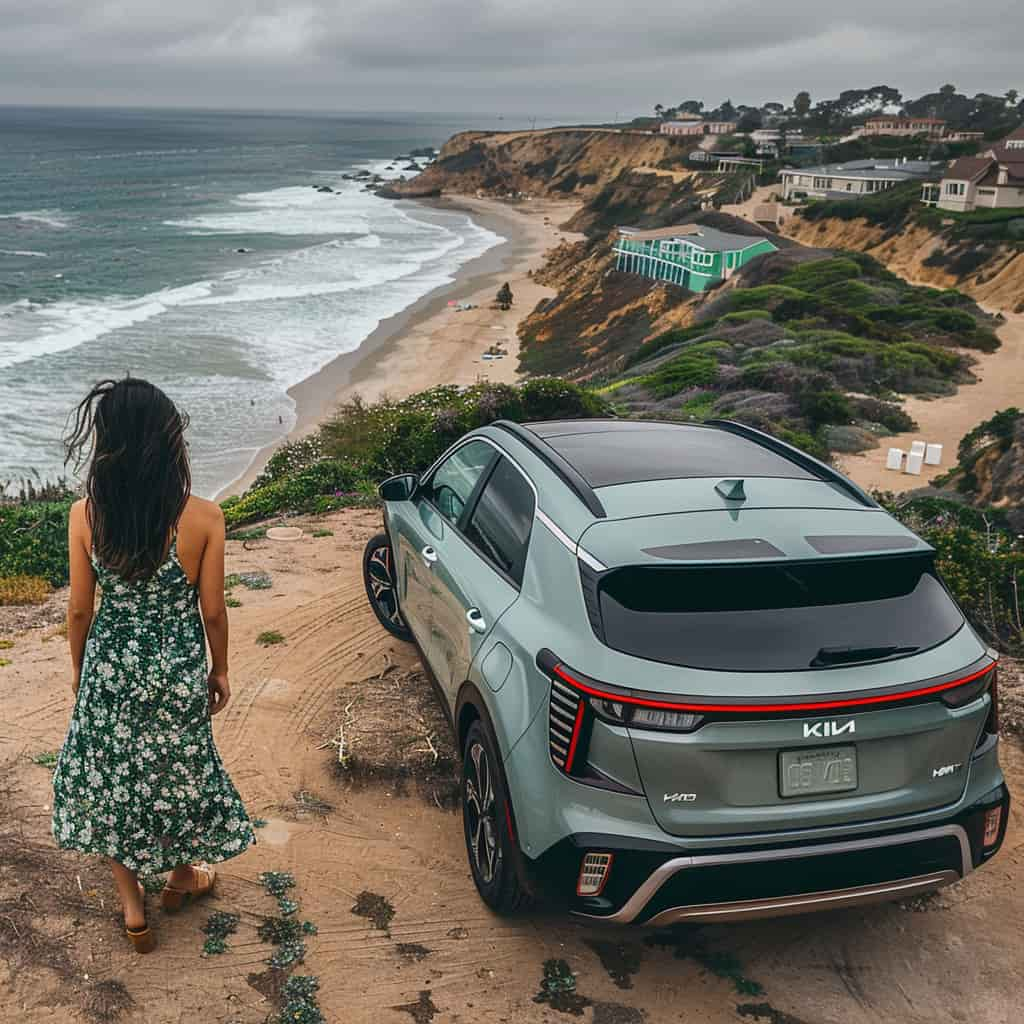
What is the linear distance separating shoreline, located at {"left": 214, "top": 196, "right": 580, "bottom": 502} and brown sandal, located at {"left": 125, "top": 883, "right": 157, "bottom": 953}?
14.8 metres

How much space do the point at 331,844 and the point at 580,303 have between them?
149 feet

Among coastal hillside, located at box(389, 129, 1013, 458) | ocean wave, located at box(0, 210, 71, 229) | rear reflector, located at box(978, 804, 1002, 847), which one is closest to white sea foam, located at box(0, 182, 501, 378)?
coastal hillside, located at box(389, 129, 1013, 458)

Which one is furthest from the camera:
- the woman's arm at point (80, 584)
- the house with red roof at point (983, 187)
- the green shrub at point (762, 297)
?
the house with red roof at point (983, 187)

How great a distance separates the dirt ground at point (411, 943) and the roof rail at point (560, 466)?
1.68 m

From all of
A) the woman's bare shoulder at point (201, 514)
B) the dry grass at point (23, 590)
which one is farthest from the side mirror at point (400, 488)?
the dry grass at point (23, 590)

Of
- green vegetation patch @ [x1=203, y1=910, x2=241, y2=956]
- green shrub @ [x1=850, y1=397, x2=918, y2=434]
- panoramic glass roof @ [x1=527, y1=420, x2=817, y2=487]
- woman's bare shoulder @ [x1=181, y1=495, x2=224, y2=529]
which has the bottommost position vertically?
green shrub @ [x1=850, y1=397, x2=918, y2=434]

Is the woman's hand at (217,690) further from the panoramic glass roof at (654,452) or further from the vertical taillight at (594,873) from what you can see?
the panoramic glass roof at (654,452)

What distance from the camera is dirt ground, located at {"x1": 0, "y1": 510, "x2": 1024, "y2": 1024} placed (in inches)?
143

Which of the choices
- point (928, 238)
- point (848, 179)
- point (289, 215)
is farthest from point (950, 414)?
point (289, 215)

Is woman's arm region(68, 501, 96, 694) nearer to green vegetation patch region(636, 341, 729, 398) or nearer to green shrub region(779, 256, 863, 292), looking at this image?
green vegetation patch region(636, 341, 729, 398)

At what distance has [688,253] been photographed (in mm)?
47406

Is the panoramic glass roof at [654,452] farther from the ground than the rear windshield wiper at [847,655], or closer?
farther from the ground

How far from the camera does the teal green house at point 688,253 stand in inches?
1788

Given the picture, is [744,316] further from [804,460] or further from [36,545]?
[804,460]
